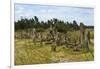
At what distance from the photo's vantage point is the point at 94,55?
2619mm

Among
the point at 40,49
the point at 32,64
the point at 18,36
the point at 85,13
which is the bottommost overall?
the point at 32,64

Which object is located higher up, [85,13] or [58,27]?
[85,13]

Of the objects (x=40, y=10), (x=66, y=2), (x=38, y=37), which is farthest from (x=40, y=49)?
(x=66, y=2)

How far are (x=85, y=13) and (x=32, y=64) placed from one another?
0.94 m

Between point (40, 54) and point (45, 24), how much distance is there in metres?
0.36

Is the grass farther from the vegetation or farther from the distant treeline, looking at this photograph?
the distant treeline

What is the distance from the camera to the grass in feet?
7.50

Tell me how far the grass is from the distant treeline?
170mm

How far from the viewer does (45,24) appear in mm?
2398

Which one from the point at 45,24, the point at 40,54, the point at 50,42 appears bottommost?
the point at 40,54

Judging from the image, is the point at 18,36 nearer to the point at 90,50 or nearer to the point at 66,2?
the point at 66,2

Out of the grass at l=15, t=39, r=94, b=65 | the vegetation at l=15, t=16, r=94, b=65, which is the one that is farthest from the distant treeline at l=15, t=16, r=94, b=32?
the grass at l=15, t=39, r=94, b=65

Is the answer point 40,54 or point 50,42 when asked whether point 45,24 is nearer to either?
point 50,42

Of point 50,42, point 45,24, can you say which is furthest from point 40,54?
point 45,24
